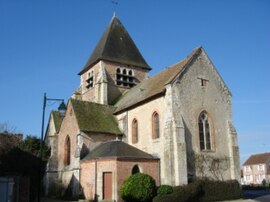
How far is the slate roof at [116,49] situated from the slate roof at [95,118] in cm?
879

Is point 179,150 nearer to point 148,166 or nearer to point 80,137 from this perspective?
point 148,166

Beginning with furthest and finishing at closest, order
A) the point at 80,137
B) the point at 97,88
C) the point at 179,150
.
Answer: the point at 97,88 → the point at 80,137 → the point at 179,150

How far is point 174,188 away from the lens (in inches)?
818

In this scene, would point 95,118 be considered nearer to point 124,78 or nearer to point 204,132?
point 204,132

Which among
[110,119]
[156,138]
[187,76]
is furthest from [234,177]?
[110,119]

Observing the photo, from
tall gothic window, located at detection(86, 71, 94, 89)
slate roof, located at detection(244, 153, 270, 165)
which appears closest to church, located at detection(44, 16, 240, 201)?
tall gothic window, located at detection(86, 71, 94, 89)

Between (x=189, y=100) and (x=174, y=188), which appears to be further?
(x=189, y=100)

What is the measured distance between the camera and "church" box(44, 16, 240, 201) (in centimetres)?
2211

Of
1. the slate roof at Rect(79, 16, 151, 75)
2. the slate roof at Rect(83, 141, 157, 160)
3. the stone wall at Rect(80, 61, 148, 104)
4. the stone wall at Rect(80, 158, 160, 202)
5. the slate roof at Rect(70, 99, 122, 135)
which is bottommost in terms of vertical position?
the stone wall at Rect(80, 158, 160, 202)

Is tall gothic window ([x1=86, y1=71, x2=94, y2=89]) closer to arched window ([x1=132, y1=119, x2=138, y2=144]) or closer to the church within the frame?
the church

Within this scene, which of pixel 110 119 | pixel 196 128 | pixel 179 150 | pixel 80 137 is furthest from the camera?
pixel 110 119

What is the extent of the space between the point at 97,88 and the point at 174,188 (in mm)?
18038

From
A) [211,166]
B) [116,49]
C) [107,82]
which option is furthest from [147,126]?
[116,49]

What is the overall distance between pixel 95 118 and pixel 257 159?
54446 mm
